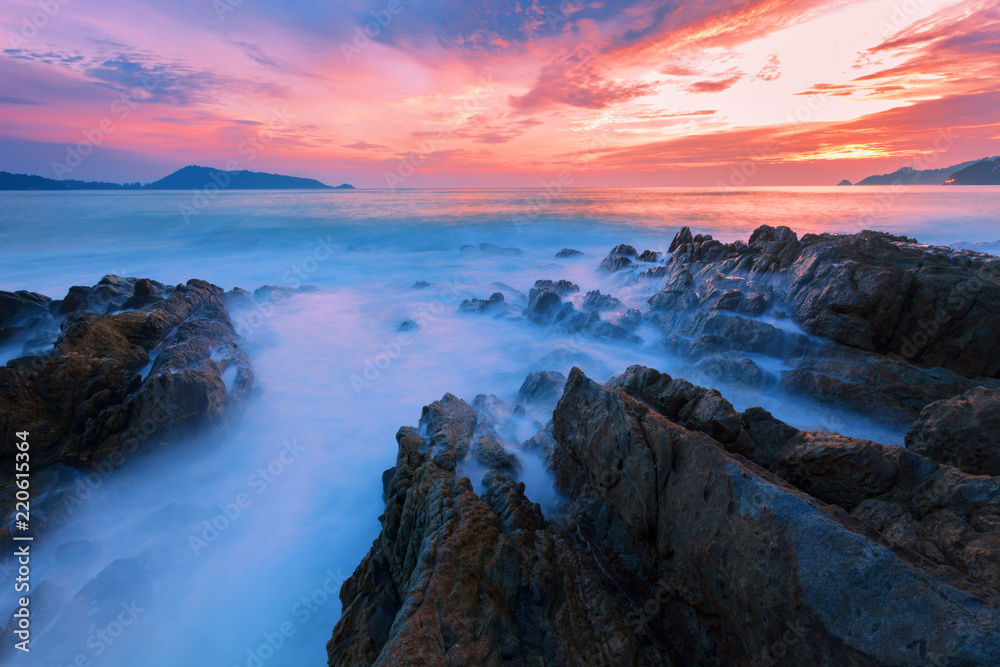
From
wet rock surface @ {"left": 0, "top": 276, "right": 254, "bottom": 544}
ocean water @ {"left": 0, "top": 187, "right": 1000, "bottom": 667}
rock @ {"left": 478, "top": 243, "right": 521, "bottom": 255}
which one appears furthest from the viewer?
rock @ {"left": 478, "top": 243, "right": 521, "bottom": 255}

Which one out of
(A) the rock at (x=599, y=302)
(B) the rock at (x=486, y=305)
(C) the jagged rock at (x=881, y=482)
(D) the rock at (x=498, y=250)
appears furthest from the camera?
(D) the rock at (x=498, y=250)

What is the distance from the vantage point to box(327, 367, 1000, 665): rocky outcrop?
302 cm

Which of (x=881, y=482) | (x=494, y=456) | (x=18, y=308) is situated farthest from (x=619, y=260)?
(x=18, y=308)

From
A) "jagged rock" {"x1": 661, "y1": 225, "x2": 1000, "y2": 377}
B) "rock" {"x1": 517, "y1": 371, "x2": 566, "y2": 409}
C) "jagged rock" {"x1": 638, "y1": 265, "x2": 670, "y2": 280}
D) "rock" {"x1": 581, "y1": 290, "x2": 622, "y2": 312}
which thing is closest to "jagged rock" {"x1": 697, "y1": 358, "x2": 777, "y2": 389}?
"jagged rock" {"x1": 661, "y1": 225, "x2": 1000, "y2": 377}

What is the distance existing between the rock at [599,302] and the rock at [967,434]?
10.4 meters

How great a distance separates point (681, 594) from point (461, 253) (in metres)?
30.6

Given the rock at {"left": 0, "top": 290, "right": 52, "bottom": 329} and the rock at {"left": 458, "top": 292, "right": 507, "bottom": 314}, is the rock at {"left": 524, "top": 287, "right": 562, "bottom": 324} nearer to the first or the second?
the rock at {"left": 458, "top": 292, "right": 507, "bottom": 314}

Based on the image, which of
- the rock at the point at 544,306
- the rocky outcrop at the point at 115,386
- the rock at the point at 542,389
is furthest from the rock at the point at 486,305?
the rocky outcrop at the point at 115,386

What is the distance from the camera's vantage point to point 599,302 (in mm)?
15617

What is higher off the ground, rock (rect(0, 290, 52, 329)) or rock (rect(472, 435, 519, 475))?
rock (rect(0, 290, 52, 329))

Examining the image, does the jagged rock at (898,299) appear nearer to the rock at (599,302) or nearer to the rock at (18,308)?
the rock at (599,302)

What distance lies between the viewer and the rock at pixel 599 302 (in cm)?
1541

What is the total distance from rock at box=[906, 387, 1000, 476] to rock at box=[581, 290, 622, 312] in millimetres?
10382

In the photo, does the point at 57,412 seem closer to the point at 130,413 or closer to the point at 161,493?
the point at 130,413
